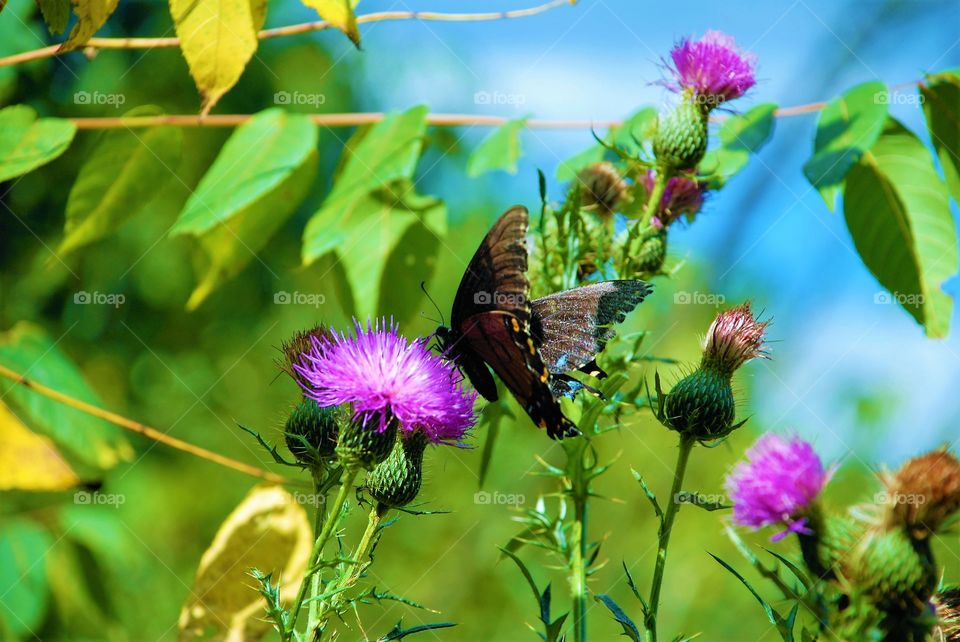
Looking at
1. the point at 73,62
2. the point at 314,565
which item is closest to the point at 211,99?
Result: the point at 314,565

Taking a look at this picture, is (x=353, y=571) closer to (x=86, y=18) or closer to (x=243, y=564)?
(x=243, y=564)

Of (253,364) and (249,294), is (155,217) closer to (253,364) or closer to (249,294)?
(249,294)

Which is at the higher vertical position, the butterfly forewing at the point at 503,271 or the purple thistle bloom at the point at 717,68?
the purple thistle bloom at the point at 717,68

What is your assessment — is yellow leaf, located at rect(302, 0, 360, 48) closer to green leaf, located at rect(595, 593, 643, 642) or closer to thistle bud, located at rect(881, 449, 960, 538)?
green leaf, located at rect(595, 593, 643, 642)

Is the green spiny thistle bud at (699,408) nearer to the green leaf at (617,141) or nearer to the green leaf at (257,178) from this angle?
the green leaf at (617,141)

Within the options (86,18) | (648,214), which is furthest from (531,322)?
(86,18)

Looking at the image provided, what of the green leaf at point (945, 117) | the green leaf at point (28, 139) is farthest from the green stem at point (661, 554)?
the green leaf at point (28, 139)
